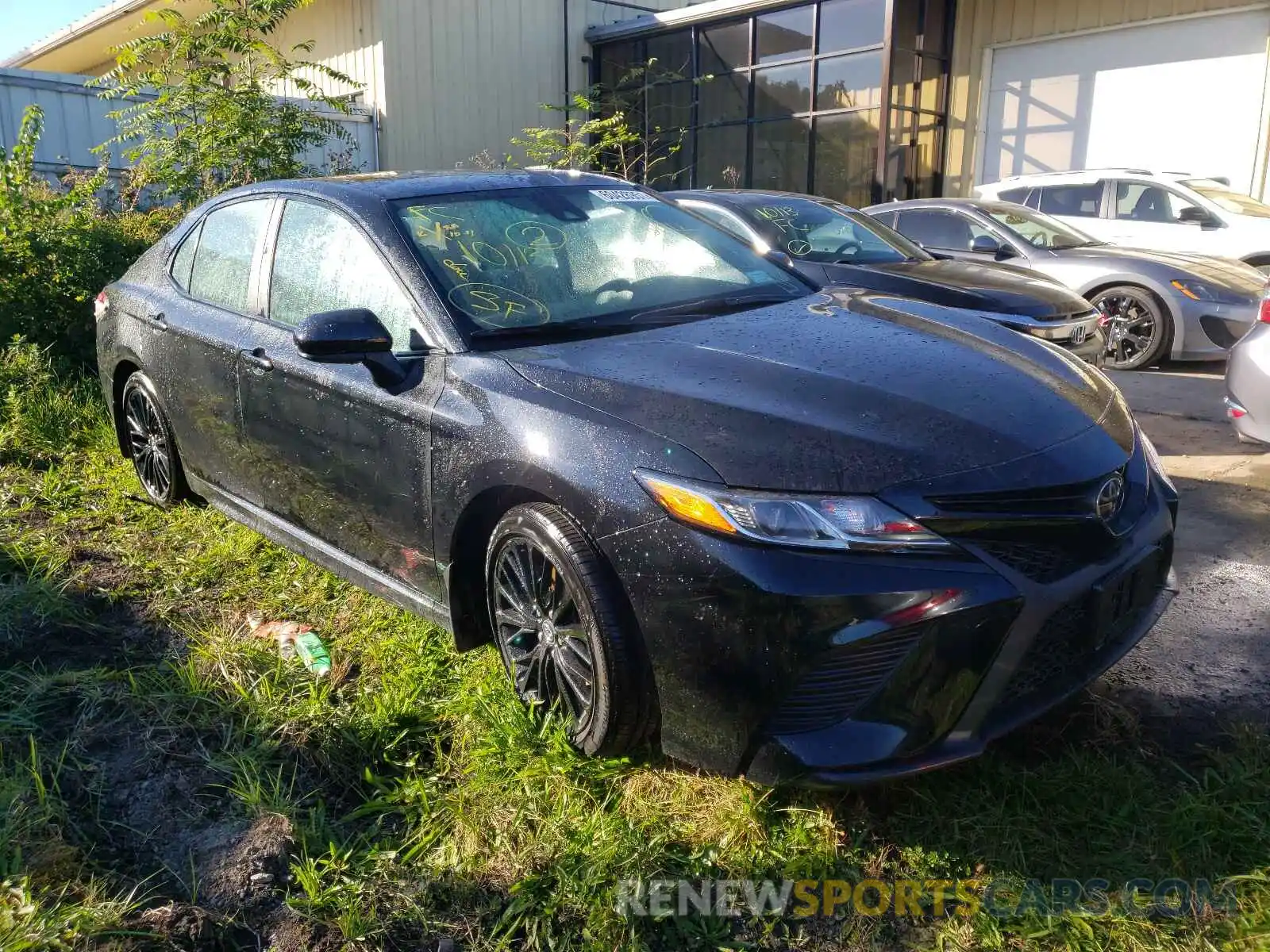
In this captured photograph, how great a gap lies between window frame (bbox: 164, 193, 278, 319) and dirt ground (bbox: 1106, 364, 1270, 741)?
126 inches

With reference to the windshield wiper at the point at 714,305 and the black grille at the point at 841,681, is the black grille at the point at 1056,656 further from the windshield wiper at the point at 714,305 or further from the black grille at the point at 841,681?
the windshield wiper at the point at 714,305

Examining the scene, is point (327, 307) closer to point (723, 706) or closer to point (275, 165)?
point (723, 706)

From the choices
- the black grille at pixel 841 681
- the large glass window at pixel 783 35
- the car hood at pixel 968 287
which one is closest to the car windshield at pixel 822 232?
the car hood at pixel 968 287

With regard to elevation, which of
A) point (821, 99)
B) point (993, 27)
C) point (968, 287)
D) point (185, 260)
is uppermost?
point (993, 27)

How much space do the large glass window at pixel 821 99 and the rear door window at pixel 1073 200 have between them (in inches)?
159

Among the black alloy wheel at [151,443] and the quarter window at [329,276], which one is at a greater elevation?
the quarter window at [329,276]

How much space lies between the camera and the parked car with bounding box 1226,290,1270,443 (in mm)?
4504

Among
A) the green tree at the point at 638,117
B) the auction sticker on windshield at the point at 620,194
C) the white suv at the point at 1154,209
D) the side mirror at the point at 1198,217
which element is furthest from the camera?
the green tree at the point at 638,117

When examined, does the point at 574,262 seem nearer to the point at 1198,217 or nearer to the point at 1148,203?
the point at 1198,217

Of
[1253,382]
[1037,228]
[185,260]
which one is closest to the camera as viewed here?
[185,260]

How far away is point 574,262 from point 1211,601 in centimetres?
251

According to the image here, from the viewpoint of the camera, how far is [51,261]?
6.94 meters

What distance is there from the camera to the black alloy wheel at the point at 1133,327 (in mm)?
8125

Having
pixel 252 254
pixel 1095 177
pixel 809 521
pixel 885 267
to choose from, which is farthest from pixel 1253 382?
pixel 1095 177
